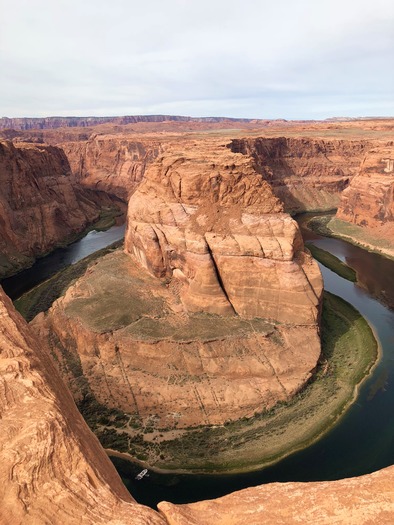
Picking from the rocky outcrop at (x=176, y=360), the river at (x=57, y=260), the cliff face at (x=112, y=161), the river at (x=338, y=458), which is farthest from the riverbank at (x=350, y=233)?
the cliff face at (x=112, y=161)

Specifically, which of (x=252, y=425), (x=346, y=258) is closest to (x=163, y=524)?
(x=252, y=425)

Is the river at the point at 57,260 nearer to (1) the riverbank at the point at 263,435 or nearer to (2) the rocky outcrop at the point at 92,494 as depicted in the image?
(1) the riverbank at the point at 263,435

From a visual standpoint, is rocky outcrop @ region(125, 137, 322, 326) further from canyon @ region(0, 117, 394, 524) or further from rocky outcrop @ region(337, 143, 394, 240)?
rocky outcrop @ region(337, 143, 394, 240)

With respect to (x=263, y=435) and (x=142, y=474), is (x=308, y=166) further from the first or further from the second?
(x=142, y=474)

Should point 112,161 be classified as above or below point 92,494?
above

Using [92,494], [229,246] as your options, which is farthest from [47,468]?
[229,246]

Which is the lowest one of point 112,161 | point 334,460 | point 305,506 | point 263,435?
point 334,460

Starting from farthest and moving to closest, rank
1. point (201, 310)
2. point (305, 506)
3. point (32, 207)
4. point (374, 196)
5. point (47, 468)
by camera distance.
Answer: point (32, 207)
point (374, 196)
point (201, 310)
point (47, 468)
point (305, 506)
